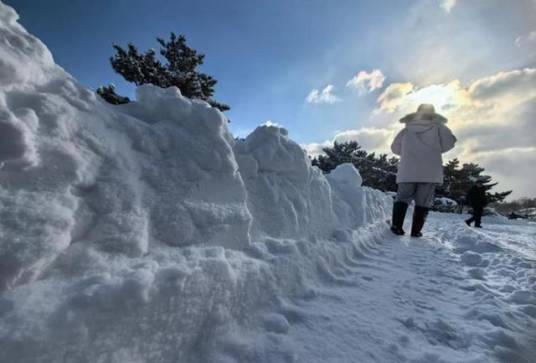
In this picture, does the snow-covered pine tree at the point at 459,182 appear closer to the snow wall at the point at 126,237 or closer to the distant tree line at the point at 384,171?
the distant tree line at the point at 384,171

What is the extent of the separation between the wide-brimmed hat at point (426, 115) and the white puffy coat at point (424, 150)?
0.07m

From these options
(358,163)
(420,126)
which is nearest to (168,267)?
(420,126)

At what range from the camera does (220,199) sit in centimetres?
184

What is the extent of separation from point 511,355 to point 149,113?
2603 millimetres

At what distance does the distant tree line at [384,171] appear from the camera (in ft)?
69.7

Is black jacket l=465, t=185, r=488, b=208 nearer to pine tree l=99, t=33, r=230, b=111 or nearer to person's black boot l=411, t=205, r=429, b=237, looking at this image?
person's black boot l=411, t=205, r=429, b=237

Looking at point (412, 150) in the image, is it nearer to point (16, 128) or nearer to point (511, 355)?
point (511, 355)

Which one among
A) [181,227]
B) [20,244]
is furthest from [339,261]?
[20,244]

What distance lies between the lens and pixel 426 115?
4562 millimetres

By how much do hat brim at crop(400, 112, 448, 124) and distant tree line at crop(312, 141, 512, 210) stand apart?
15.9 m

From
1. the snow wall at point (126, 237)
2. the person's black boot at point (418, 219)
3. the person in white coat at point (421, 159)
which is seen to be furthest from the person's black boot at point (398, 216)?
the snow wall at point (126, 237)

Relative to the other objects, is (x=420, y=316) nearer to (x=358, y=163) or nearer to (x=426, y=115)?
(x=426, y=115)

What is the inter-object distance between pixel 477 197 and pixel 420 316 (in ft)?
31.8

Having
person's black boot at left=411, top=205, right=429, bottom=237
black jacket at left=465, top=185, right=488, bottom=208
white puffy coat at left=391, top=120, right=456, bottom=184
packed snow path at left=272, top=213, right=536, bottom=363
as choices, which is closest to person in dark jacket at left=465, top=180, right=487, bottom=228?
black jacket at left=465, top=185, right=488, bottom=208
